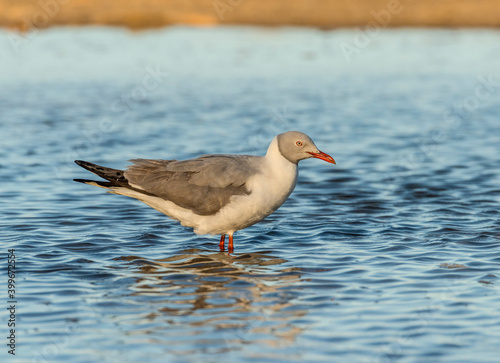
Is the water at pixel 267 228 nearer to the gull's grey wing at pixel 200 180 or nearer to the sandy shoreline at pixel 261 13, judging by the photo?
the gull's grey wing at pixel 200 180

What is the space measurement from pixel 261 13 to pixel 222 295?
33.0 metres

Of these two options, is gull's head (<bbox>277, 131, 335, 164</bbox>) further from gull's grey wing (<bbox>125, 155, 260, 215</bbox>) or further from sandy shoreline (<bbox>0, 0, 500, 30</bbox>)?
sandy shoreline (<bbox>0, 0, 500, 30</bbox>)

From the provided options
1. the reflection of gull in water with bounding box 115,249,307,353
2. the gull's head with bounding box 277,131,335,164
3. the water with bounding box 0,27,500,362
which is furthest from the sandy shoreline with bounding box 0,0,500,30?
the reflection of gull in water with bounding box 115,249,307,353

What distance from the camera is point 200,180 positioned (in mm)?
9562

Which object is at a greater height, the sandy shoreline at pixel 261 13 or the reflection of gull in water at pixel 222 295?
the sandy shoreline at pixel 261 13

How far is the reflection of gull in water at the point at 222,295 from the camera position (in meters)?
7.14

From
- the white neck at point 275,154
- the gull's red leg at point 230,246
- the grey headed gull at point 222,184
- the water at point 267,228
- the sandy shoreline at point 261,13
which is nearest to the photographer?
the water at point 267,228

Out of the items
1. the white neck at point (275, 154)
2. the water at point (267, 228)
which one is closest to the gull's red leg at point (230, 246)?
the water at point (267, 228)

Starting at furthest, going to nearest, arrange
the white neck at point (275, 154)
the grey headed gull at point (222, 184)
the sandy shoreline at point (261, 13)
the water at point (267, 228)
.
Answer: the sandy shoreline at point (261, 13)
the white neck at point (275, 154)
the grey headed gull at point (222, 184)
the water at point (267, 228)

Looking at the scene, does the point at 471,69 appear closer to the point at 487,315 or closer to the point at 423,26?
the point at 423,26

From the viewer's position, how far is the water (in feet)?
23.2

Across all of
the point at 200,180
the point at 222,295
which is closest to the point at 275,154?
the point at 200,180

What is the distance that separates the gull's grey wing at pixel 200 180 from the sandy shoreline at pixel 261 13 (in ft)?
94.9

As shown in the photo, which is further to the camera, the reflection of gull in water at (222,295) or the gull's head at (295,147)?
the gull's head at (295,147)
